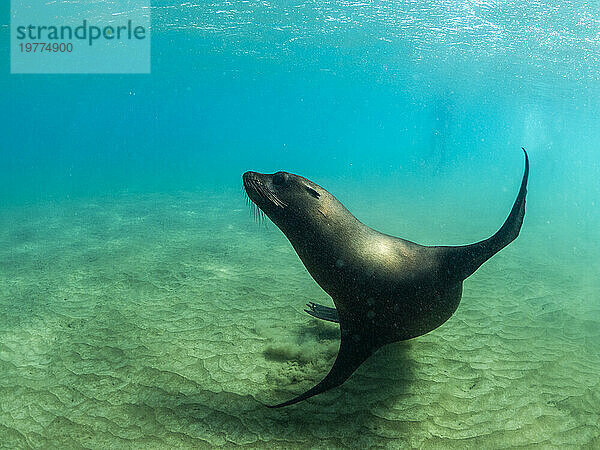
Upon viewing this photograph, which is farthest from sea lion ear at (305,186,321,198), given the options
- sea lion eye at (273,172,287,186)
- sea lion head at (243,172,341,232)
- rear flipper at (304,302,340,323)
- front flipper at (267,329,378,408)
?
rear flipper at (304,302,340,323)

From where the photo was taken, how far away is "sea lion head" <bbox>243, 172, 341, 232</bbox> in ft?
11.1

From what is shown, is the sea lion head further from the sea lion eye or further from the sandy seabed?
the sandy seabed

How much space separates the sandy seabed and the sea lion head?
1697 millimetres

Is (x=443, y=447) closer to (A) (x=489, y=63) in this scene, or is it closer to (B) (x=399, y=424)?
(B) (x=399, y=424)

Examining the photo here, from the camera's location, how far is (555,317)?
5.93 m

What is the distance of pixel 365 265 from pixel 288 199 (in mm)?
865

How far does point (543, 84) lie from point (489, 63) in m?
6.39

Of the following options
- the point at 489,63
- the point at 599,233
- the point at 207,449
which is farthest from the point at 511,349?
the point at 489,63
